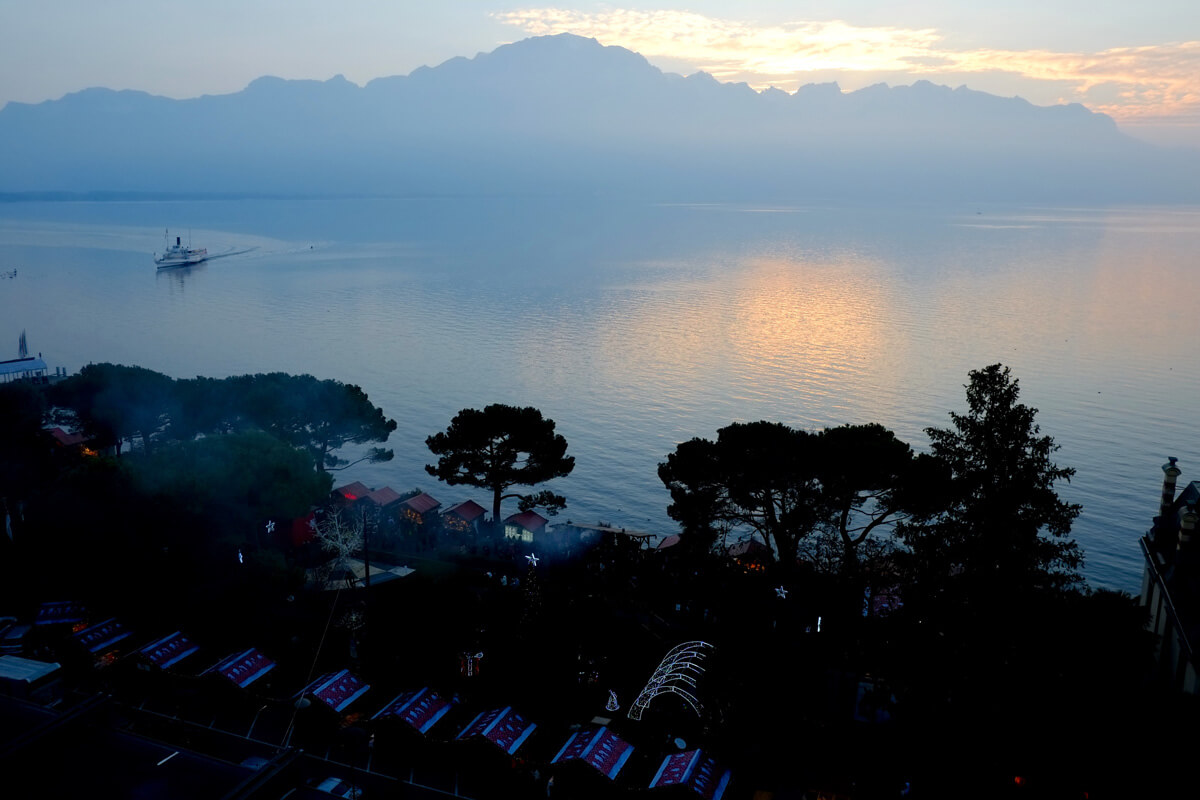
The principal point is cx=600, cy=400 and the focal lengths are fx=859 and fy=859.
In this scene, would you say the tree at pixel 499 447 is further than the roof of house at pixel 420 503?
No

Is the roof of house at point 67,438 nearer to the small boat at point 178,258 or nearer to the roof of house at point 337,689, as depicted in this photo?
the roof of house at point 337,689

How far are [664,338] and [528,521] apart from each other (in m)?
41.6

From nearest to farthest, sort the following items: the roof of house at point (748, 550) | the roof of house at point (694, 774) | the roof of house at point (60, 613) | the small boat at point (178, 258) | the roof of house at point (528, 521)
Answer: the roof of house at point (694, 774)
the roof of house at point (60, 613)
the roof of house at point (748, 550)
the roof of house at point (528, 521)
the small boat at point (178, 258)

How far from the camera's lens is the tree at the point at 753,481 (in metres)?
23.2

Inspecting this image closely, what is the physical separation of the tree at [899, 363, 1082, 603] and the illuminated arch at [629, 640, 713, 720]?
469cm

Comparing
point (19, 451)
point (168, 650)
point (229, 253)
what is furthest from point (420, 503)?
point (229, 253)

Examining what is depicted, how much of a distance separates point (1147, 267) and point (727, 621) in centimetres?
12074

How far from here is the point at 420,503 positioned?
30.4 m

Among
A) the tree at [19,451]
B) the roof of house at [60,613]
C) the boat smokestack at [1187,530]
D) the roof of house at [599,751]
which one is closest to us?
the roof of house at [599,751]

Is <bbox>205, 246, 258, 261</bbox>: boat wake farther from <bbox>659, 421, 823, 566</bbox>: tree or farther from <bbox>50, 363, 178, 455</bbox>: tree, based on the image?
<bbox>659, 421, 823, 566</bbox>: tree

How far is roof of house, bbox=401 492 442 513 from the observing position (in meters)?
30.1

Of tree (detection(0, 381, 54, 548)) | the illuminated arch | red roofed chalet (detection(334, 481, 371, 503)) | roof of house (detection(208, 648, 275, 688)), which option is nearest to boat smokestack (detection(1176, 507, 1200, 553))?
the illuminated arch

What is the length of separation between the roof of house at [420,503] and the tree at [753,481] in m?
9.92

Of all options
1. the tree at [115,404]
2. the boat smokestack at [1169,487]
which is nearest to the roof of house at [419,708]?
the boat smokestack at [1169,487]
